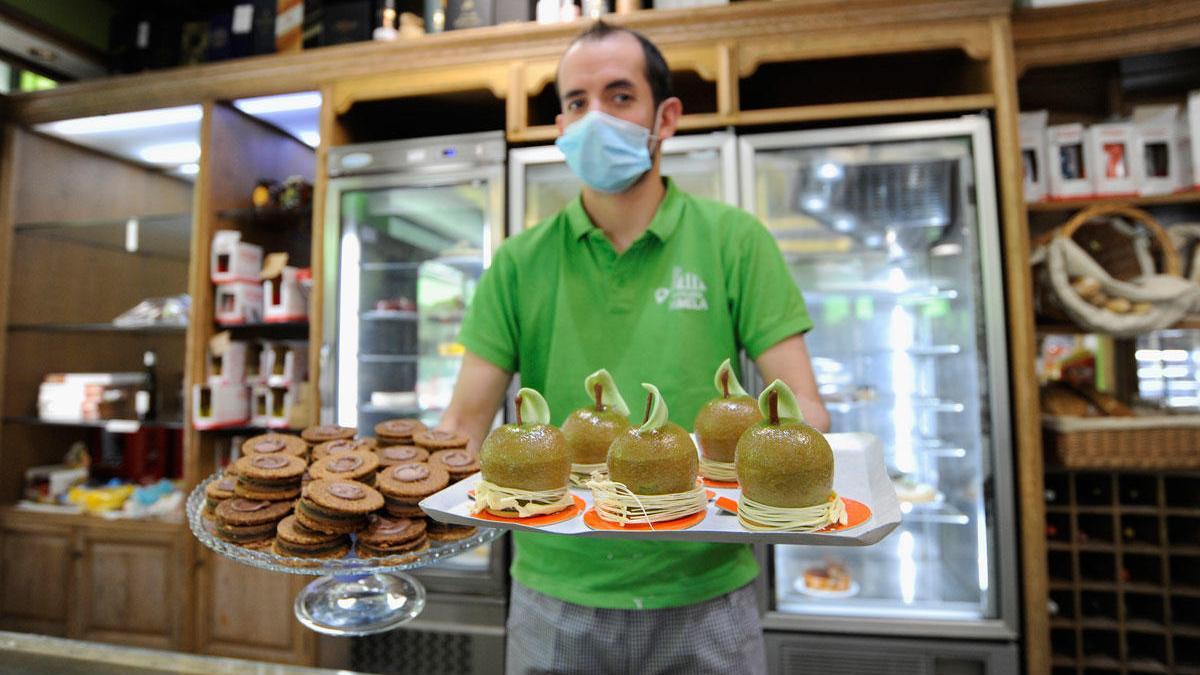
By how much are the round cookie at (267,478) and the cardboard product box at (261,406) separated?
2.43m

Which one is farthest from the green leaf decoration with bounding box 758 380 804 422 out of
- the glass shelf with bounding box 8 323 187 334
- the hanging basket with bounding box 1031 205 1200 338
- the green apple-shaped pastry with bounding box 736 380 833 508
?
the glass shelf with bounding box 8 323 187 334

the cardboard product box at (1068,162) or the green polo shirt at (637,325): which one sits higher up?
the cardboard product box at (1068,162)

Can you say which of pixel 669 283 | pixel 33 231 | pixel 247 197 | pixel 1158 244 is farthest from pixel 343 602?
pixel 33 231

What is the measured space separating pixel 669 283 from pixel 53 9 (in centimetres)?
423

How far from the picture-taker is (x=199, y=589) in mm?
3137

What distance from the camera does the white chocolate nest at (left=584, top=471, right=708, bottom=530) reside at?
34.9 inches

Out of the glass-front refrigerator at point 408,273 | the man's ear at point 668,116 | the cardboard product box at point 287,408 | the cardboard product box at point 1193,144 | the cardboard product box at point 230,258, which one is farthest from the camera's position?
the cardboard product box at point 230,258

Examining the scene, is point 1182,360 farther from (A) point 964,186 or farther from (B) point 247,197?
(B) point 247,197

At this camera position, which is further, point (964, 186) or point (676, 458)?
point (964, 186)

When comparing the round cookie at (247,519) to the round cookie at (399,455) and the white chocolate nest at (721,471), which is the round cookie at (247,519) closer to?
the round cookie at (399,455)

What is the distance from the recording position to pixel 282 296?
3.32 meters

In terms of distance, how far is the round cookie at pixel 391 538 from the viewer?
3.21 ft

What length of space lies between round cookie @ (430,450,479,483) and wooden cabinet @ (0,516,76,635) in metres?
3.44

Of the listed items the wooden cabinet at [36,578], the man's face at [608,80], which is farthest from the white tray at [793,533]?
the wooden cabinet at [36,578]
